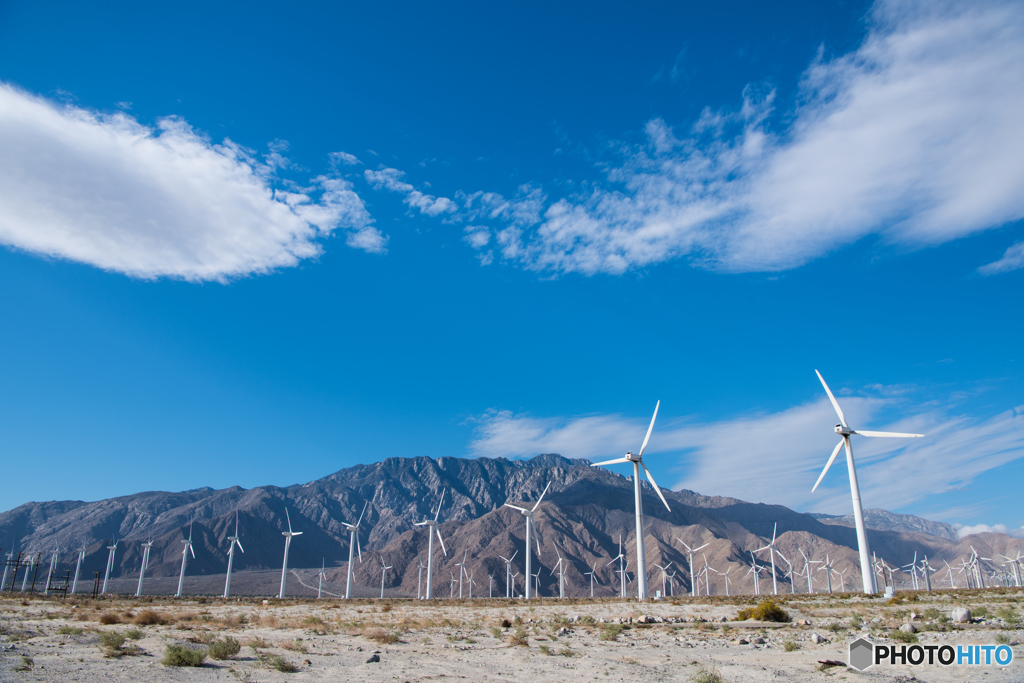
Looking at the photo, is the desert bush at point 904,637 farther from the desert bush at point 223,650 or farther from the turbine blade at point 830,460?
the turbine blade at point 830,460

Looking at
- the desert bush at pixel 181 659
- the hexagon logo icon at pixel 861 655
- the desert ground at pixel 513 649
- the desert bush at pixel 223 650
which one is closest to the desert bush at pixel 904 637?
the desert ground at pixel 513 649

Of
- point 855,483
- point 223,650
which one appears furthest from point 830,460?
point 223,650

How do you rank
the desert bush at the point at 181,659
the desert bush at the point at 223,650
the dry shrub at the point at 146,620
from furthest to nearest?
the dry shrub at the point at 146,620 < the desert bush at the point at 223,650 < the desert bush at the point at 181,659

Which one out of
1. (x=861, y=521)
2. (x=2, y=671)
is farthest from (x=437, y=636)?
Result: (x=861, y=521)

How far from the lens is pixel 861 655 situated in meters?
17.6

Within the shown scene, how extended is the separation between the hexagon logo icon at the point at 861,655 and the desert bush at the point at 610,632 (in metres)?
9.85

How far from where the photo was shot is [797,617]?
31.0 m

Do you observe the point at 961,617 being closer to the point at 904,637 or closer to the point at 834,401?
the point at 904,637

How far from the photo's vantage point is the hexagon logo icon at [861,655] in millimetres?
16828

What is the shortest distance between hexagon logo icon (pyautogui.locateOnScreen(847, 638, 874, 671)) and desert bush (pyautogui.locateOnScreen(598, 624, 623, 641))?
9.85 m

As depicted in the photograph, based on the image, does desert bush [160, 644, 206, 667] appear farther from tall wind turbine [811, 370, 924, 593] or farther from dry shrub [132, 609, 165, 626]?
tall wind turbine [811, 370, 924, 593]

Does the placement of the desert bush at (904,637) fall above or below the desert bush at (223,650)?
above

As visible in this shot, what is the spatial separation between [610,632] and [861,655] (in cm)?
1083

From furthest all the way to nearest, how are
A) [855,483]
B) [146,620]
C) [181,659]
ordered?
[855,483]
[146,620]
[181,659]
